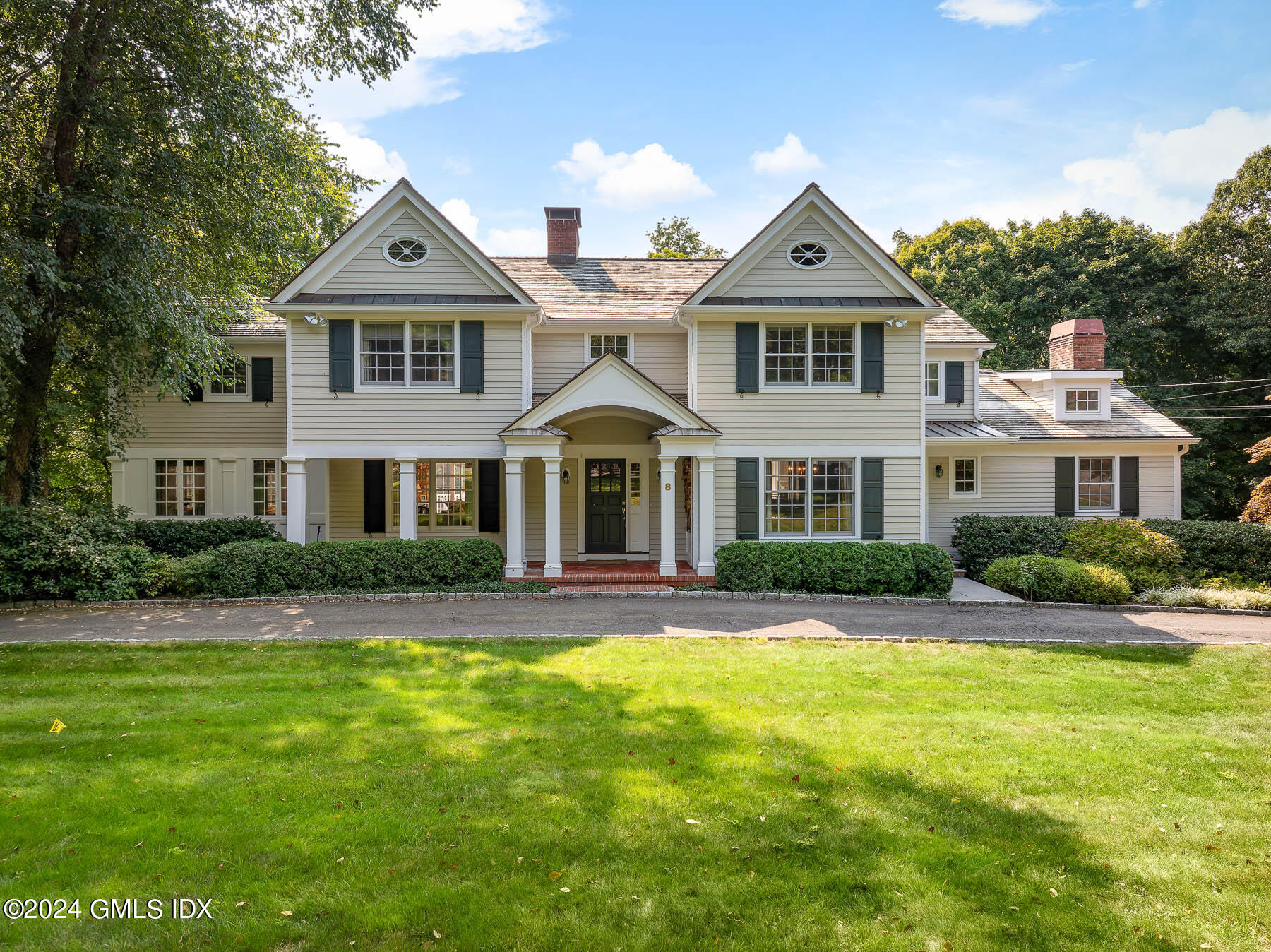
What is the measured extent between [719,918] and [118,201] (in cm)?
1452

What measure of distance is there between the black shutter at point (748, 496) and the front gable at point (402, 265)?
6.14m

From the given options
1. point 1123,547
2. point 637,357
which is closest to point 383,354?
point 637,357

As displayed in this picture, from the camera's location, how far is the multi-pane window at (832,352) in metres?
15.4

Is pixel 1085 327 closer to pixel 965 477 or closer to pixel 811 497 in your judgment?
pixel 965 477

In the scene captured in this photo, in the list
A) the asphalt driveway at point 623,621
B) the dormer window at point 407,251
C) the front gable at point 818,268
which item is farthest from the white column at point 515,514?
the front gable at point 818,268

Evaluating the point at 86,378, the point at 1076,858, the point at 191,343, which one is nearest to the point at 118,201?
the point at 191,343

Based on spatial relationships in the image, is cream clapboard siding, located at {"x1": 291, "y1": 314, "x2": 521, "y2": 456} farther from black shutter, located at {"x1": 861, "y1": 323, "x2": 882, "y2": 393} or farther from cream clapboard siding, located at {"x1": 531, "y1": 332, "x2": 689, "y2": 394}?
black shutter, located at {"x1": 861, "y1": 323, "x2": 882, "y2": 393}

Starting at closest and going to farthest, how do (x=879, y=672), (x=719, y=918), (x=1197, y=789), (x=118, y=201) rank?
(x=719, y=918), (x=1197, y=789), (x=879, y=672), (x=118, y=201)

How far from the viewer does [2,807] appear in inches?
182

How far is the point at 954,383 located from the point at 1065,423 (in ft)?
11.0

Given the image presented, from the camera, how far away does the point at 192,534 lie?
15758 mm

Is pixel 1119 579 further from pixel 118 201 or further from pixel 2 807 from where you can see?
pixel 118 201

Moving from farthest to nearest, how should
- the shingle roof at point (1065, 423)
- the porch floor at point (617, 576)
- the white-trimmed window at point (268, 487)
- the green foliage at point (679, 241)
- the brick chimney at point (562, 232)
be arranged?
the green foliage at point (679, 241), the brick chimney at point (562, 232), the shingle roof at point (1065, 423), the white-trimmed window at point (268, 487), the porch floor at point (617, 576)

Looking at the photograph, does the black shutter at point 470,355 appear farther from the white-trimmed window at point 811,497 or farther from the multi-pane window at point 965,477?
the multi-pane window at point 965,477
